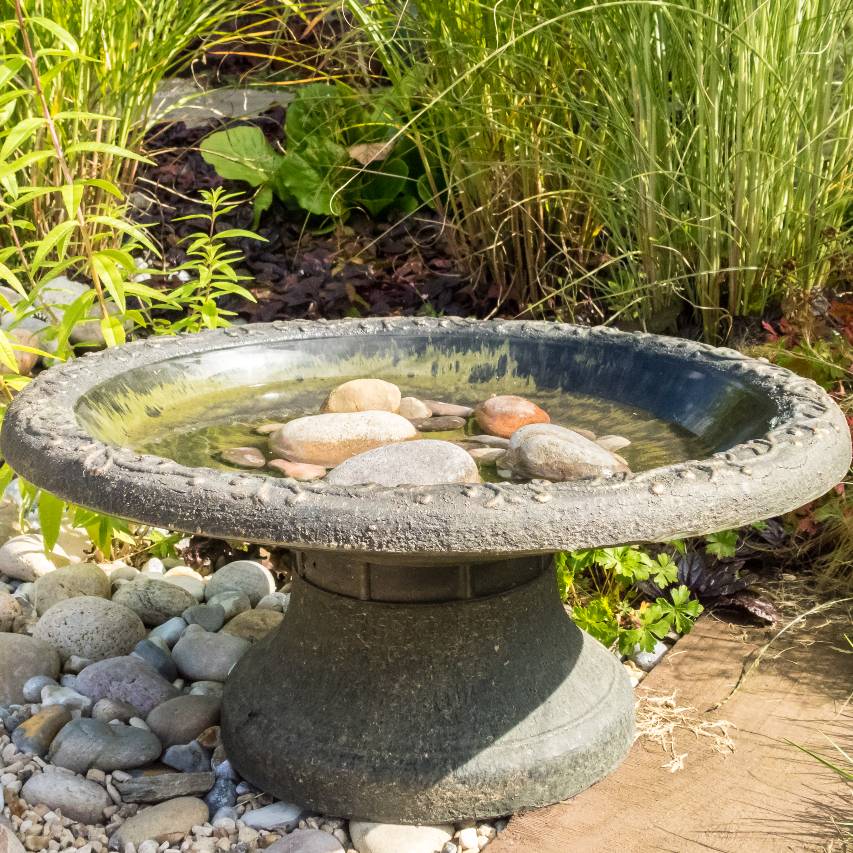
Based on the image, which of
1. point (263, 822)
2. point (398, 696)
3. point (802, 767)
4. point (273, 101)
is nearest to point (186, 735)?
point (263, 822)

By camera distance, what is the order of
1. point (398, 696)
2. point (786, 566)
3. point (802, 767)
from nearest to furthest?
point (398, 696) < point (802, 767) < point (786, 566)

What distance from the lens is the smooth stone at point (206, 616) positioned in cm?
275

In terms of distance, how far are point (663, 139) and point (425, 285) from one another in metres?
1.19

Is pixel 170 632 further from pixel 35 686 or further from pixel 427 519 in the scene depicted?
pixel 427 519

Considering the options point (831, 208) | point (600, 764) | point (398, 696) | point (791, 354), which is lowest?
point (600, 764)

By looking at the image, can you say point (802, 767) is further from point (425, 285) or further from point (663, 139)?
point (425, 285)

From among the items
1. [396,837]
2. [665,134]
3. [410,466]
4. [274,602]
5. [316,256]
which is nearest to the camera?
[410,466]

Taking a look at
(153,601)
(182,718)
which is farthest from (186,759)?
(153,601)

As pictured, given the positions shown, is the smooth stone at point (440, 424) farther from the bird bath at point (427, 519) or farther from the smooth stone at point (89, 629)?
the smooth stone at point (89, 629)

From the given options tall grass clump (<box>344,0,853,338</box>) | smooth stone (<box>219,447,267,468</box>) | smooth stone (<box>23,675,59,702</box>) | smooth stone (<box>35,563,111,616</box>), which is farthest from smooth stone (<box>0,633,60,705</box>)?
tall grass clump (<box>344,0,853,338</box>)

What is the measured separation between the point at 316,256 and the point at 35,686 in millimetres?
2466

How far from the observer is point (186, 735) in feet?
7.47

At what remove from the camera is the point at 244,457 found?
2037 mm

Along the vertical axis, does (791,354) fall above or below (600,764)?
above
